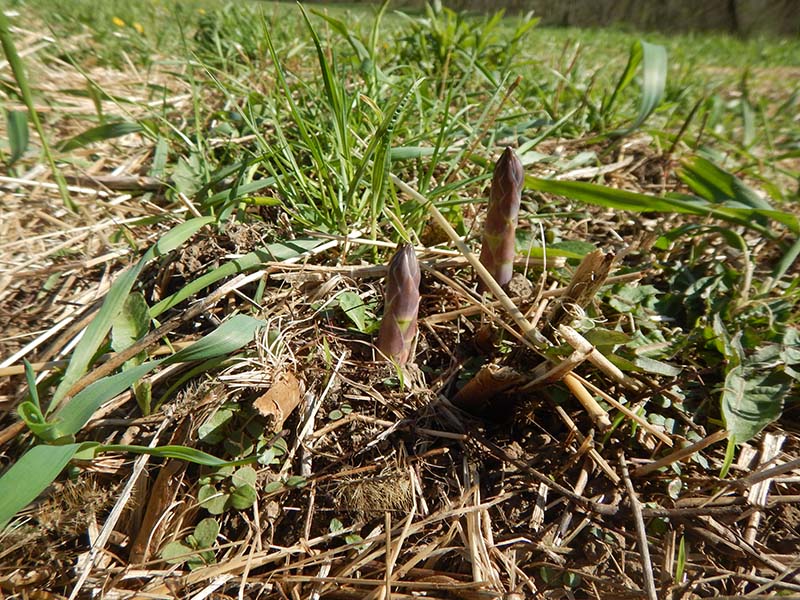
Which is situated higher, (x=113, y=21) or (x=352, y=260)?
(x=113, y=21)

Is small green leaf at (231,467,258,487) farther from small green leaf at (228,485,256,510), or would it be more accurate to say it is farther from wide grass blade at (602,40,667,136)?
wide grass blade at (602,40,667,136)

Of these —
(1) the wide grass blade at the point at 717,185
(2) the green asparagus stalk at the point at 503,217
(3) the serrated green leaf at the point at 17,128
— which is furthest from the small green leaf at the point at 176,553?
(1) the wide grass blade at the point at 717,185

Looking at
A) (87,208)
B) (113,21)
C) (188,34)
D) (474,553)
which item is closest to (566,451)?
(474,553)

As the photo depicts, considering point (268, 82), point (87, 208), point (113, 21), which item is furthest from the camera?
point (113, 21)

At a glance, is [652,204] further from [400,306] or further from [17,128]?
[17,128]

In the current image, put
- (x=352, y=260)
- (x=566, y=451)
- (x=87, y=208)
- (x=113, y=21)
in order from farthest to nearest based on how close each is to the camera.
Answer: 1. (x=113, y=21)
2. (x=87, y=208)
3. (x=352, y=260)
4. (x=566, y=451)

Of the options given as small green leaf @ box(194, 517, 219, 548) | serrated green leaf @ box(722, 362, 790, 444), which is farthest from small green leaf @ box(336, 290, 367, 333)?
serrated green leaf @ box(722, 362, 790, 444)

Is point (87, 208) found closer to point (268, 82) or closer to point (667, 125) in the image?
point (268, 82)
